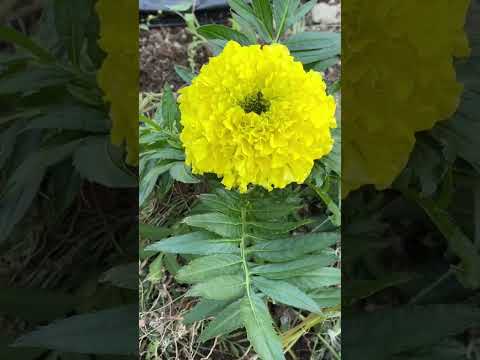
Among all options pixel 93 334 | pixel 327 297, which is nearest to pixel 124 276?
pixel 93 334

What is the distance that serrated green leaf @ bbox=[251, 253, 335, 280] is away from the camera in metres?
0.33

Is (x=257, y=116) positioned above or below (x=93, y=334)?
above

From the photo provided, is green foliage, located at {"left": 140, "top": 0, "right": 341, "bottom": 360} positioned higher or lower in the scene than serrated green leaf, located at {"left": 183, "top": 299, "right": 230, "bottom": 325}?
higher

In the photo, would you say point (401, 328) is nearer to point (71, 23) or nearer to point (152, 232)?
point (152, 232)

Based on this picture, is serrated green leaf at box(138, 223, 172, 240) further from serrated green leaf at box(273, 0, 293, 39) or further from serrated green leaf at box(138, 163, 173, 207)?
serrated green leaf at box(273, 0, 293, 39)

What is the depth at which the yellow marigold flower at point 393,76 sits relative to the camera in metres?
0.28

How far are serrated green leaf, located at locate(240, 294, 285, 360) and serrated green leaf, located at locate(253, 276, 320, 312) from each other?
1cm

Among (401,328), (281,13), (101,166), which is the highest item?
(281,13)

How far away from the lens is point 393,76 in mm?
290

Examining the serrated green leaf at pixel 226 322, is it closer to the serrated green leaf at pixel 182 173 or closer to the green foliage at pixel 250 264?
the green foliage at pixel 250 264

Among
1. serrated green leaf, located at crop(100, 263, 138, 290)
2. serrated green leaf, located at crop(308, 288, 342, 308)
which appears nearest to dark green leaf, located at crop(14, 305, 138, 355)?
serrated green leaf, located at crop(100, 263, 138, 290)

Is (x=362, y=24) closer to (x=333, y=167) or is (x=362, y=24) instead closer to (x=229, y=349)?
(x=333, y=167)

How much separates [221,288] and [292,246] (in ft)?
0.19

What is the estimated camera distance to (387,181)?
318 millimetres
